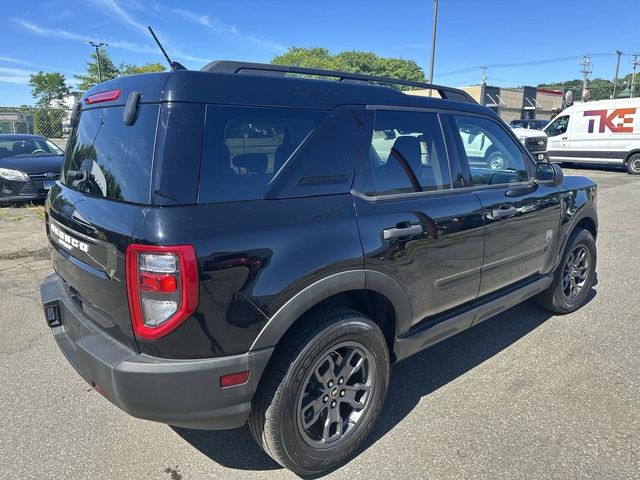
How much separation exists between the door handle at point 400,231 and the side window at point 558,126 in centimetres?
1699

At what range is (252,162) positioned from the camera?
2051 mm

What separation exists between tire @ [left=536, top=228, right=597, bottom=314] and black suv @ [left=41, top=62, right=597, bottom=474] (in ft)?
5.03

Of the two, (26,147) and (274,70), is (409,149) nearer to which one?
(274,70)

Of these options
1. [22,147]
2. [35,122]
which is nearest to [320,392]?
[22,147]

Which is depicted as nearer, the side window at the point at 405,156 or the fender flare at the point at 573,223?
the side window at the point at 405,156

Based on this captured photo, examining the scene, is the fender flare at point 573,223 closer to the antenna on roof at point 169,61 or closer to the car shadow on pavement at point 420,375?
the car shadow on pavement at point 420,375

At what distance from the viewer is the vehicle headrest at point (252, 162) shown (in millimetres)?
2008

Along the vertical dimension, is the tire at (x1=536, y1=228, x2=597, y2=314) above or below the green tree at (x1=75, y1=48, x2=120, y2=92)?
below

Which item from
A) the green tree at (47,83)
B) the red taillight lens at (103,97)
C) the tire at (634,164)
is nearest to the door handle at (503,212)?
the red taillight lens at (103,97)

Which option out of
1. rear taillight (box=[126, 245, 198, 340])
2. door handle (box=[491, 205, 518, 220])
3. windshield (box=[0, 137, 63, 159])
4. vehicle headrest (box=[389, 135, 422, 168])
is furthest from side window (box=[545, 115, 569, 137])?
rear taillight (box=[126, 245, 198, 340])

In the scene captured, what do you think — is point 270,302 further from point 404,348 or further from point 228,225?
point 404,348

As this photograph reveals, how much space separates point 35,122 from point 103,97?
2005cm

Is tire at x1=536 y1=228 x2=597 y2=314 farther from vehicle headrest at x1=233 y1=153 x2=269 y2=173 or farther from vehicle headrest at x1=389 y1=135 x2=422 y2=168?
vehicle headrest at x1=233 y1=153 x2=269 y2=173

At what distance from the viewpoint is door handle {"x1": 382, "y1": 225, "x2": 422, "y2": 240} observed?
7.81ft
